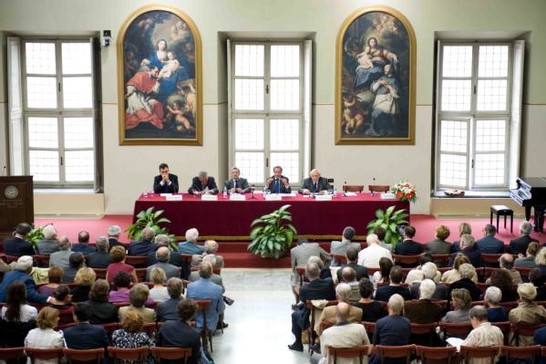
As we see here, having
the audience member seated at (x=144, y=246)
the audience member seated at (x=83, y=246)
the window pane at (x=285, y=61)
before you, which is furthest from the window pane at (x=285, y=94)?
the audience member seated at (x=83, y=246)

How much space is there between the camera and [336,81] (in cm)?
1912

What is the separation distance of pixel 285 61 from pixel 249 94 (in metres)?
1.04

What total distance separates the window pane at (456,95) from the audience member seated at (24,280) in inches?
456

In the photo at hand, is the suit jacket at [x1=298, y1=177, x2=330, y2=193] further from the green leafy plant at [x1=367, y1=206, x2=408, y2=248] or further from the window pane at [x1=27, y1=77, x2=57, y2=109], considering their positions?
the window pane at [x1=27, y1=77, x2=57, y2=109]

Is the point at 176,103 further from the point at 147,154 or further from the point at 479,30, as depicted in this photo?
the point at 479,30

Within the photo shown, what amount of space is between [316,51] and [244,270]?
5514mm

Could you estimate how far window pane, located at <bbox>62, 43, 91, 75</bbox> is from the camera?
1980 centimetres

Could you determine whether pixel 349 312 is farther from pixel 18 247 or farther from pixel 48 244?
pixel 18 247

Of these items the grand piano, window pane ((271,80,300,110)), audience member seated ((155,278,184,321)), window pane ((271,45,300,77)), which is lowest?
audience member seated ((155,278,184,321))

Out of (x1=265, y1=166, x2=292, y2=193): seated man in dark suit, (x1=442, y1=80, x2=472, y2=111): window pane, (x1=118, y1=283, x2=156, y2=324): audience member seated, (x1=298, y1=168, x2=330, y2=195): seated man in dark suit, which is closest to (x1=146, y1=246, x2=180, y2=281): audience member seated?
(x1=118, y1=283, x2=156, y2=324): audience member seated

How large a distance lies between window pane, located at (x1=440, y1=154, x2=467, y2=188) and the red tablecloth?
4339mm

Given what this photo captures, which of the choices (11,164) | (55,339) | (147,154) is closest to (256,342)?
(55,339)

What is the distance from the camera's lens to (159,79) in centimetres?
1897

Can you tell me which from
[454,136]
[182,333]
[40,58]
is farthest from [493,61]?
[182,333]
